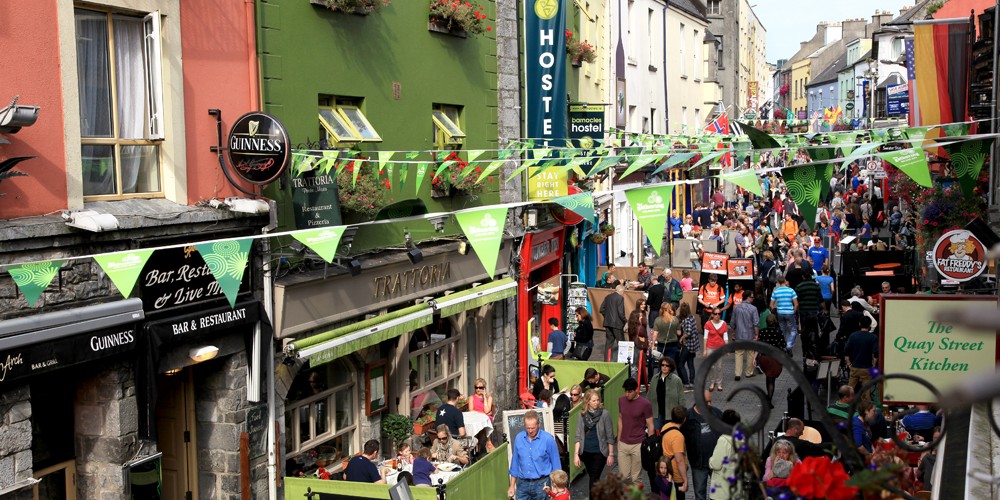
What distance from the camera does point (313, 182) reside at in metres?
12.3

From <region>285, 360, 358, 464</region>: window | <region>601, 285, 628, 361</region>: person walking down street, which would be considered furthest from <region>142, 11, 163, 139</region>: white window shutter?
<region>601, 285, 628, 361</region>: person walking down street

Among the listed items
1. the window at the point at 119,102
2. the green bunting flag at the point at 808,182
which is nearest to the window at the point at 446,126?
the window at the point at 119,102

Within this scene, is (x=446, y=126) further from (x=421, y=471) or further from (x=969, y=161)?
(x=969, y=161)

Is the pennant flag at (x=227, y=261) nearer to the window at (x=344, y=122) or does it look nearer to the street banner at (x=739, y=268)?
the window at (x=344, y=122)

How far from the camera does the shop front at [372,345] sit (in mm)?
12148

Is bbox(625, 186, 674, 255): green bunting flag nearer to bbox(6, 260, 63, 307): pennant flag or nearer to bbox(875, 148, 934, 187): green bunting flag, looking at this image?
bbox(875, 148, 934, 187): green bunting flag

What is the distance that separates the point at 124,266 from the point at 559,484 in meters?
4.66

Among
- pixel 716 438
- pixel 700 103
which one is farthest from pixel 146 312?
pixel 700 103

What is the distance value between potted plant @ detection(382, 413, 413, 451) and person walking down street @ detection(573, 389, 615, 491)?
9.55ft

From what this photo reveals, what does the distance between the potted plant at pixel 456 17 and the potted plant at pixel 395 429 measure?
5.78m

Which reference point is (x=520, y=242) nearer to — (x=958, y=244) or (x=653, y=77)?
(x=958, y=244)

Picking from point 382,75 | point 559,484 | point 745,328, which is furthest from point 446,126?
point 559,484

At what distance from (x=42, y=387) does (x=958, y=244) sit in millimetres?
11640

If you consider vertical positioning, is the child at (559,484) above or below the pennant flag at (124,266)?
below
